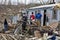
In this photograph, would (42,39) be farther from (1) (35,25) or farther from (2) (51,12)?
(2) (51,12)

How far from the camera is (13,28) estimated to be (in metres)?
22.2

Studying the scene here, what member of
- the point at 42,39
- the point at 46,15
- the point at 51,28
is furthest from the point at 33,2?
the point at 42,39

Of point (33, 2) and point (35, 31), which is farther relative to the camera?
point (33, 2)

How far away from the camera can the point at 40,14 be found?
2283 cm

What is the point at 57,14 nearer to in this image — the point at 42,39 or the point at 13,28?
the point at 13,28

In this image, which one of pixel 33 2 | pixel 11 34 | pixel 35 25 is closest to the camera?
pixel 11 34

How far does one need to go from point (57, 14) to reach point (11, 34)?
20.0 feet

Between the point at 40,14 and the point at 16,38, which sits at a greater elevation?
the point at 40,14

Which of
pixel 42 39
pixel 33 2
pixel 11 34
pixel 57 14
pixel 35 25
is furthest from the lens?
pixel 33 2

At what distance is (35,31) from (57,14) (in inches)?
186

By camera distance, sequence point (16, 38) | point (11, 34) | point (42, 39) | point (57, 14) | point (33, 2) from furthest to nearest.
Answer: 1. point (33, 2)
2. point (57, 14)
3. point (11, 34)
4. point (16, 38)
5. point (42, 39)

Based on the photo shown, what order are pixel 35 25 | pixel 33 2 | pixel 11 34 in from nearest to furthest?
pixel 11 34 → pixel 35 25 → pixel 33 2

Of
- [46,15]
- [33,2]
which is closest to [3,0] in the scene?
[33,2]

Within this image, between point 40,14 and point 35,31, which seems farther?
point 40,14
